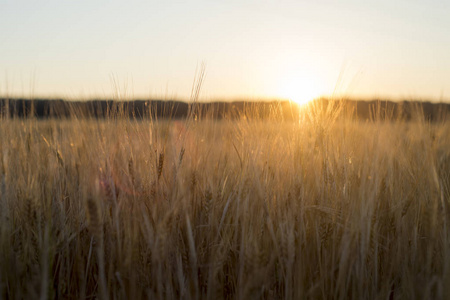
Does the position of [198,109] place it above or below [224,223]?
above

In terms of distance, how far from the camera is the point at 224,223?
49.2 inches

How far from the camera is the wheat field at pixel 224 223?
0.83m

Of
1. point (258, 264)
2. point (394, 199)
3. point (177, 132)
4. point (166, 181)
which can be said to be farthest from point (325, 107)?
point (258, 264)

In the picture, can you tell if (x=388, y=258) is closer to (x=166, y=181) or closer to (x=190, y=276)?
(x=190, y=276)

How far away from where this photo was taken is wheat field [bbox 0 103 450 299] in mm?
827

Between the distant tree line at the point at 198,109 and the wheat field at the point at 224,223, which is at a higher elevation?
the distant tree line at the point at 198,109

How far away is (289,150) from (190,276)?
2.65ft

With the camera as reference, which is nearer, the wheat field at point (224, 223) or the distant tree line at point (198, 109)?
the wheat field at point (224, 223)

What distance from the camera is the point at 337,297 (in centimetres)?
95

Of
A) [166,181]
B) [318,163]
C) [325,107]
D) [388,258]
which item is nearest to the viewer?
[388,258]

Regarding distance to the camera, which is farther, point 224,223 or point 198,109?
point 198,109

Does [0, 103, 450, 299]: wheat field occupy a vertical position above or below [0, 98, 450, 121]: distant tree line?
below

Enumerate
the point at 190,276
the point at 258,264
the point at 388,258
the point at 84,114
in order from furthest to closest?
the point at 84,114
the point at 388,258
the point at 190,276
the point at 258,264

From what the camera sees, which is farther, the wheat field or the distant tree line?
the distant tree line
